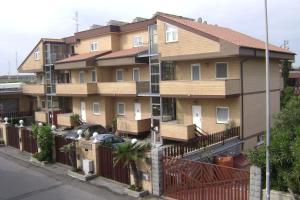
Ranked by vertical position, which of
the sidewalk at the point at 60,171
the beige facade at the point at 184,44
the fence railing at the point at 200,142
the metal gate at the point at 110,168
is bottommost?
the sidewalk at the point at 60,171

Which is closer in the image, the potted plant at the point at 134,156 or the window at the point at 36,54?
the potted plant at the point at 134,156

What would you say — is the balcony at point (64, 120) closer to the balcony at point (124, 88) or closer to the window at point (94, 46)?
the balcony at point (124, 88)

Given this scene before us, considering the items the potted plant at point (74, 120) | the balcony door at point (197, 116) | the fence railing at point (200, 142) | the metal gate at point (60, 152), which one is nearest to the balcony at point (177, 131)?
the balcony door at point (197, 116)

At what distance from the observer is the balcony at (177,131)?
23.9 m

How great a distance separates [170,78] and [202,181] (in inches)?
567

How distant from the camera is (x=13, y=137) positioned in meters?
28.1

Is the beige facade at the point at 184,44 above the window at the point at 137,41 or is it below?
below

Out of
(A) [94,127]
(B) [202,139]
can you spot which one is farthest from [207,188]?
(A) [94,127]

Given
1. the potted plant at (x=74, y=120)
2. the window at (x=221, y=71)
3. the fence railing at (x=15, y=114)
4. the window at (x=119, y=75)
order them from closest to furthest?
the window at (x=221, y=71) < the window at (x=119, y=75) < the potted plant at (x=74, y=120) < the fence railing at (x=15, y=114)

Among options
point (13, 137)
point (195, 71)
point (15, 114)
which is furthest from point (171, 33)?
point (15, 114)

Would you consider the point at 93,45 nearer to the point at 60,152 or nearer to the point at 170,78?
the point at 170,78

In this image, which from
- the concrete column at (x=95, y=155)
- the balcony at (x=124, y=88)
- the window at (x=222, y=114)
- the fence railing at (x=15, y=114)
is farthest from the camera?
the fence railing at (x=15, y=114)

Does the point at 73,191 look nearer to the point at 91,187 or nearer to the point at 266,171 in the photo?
the point at 91,187

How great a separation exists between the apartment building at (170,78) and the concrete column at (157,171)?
844cm
